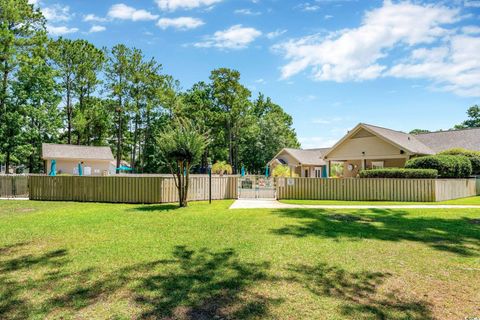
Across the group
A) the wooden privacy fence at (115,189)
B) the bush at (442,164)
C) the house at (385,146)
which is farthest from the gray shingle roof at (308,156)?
the wooden privacy fence at (115,189)

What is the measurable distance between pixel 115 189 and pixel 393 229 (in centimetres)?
1346

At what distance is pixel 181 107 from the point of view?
158 ft

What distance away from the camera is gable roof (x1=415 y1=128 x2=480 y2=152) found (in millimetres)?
26583

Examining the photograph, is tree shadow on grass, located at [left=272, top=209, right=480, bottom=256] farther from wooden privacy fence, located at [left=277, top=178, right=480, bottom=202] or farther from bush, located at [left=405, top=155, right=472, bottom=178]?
bush, located at [left=405, top=155, right=472, bottom=178]

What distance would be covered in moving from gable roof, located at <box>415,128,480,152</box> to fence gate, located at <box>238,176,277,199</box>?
1729 cm

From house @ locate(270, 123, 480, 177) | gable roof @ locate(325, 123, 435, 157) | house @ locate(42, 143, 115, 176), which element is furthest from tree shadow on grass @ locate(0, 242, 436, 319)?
house @ locate(42, 143, 115, 176)

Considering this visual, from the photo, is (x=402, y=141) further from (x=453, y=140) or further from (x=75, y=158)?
(x=75, y=158)

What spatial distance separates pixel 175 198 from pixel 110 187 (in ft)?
11.6

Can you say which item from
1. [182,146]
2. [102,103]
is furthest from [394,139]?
[102,103]

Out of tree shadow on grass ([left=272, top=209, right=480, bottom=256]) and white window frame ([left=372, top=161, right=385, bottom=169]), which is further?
white window frame ([left=372, top=161, right=385, bottom=169])

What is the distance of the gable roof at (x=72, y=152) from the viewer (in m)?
33.3

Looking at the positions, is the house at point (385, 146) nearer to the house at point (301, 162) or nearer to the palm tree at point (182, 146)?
the house at point (301, 162)

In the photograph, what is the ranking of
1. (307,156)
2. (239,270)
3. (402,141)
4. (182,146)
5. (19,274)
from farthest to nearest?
1. (307,156)
2. (402,141)
3. (182,146)
4. (239,270)
5. (19,274)

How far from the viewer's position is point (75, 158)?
113 ft
